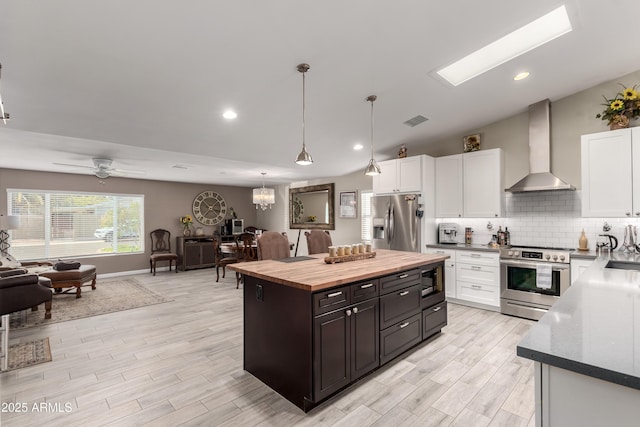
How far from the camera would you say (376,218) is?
5375mm

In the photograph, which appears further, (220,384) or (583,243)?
(583,243)

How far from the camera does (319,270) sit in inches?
98.1

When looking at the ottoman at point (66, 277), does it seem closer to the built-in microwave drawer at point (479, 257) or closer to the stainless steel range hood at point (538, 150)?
the built-in microwave drawer at point (479, 257)

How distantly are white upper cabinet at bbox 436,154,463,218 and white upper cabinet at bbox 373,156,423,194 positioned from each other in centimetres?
43

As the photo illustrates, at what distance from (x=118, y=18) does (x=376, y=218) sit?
4335 mm

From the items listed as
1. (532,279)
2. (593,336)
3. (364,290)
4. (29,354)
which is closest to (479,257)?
(532,279)

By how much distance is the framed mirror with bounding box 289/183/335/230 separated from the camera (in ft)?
24.0

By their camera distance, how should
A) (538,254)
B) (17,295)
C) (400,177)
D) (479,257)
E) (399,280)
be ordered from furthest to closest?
(400,177), (479,257), (538,254), (17,295), (399,280)

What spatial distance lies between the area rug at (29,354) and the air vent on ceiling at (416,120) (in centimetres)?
507

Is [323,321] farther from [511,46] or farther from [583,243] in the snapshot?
[583,243]

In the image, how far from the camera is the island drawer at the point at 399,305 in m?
2.61

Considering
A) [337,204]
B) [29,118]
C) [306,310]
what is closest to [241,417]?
[306,310]

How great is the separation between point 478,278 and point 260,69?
13.3 feet

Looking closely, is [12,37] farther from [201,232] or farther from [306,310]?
[201,232]
